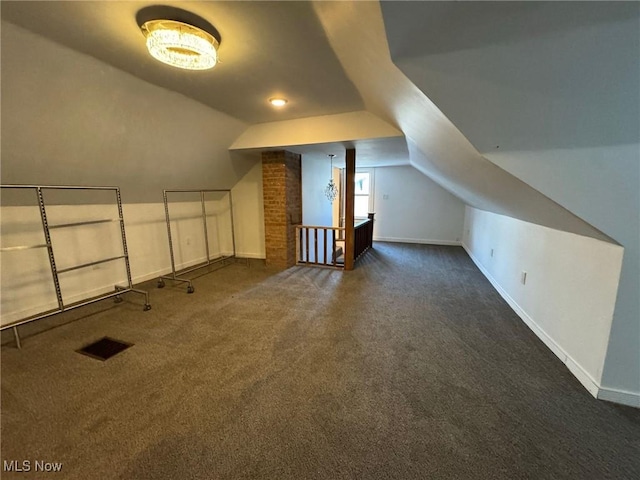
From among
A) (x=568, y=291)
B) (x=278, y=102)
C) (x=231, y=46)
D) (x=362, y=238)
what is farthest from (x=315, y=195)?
(x=568, y=291)

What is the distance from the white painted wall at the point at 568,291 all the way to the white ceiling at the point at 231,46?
2.27 m

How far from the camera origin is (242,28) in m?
1.59

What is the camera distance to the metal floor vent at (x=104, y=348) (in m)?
2.15

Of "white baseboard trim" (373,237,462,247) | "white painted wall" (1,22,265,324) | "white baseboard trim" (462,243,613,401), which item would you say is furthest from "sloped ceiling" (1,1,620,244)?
"white baseboard trim" (373,237,462,247)

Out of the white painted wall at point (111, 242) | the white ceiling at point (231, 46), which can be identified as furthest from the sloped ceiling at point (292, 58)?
the white painted wall at point (111, 242)

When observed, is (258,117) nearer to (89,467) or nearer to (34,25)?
(34,25)

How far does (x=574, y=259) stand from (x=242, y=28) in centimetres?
283

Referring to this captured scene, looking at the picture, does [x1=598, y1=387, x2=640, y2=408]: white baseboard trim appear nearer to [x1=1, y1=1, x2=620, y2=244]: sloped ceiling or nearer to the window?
[x1=1, y1=1, x2=620, y2=244]: sloped ceiling

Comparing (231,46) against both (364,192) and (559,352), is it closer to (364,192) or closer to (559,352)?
(559,352)

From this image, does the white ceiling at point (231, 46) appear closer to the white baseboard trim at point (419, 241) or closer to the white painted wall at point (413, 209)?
the white painted wall at point (413, 209)

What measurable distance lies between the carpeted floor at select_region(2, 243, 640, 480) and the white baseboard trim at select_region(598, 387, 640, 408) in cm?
5

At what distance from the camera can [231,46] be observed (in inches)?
70.4

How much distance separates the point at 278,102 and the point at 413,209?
5.04 meters

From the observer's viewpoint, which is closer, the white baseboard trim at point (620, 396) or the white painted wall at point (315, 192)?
the white baseboard trim at point (620, 396)
